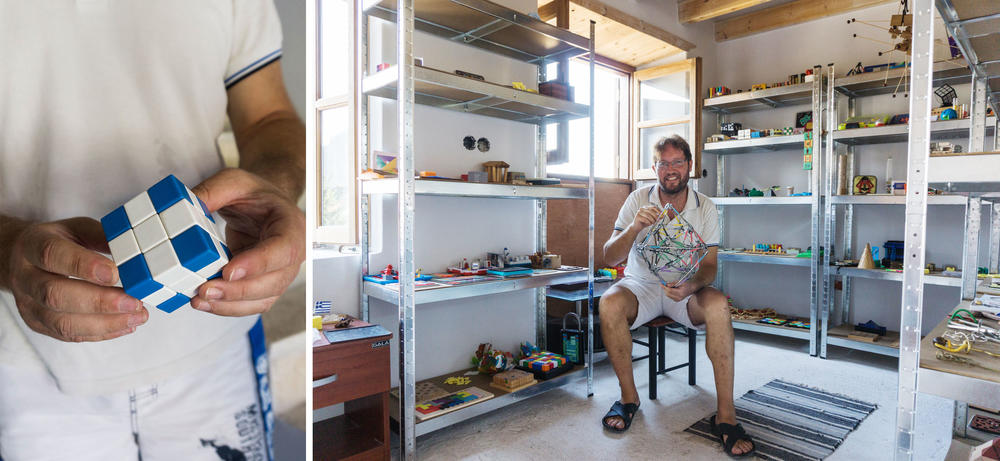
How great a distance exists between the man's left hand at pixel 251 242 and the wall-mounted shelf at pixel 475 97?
1532mm

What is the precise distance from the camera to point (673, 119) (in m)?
4.22

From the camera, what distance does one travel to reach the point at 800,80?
12.9ft

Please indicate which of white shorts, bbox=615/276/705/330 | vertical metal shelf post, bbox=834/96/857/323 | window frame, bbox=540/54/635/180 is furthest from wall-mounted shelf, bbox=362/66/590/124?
vertical metal shelf post, bbox=834/96/857/323

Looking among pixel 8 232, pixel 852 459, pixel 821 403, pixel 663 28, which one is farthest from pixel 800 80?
pixel 8 232

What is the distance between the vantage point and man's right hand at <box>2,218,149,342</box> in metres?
0.50

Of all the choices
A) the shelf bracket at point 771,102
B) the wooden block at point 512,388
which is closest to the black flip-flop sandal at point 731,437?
the wooden block at point 512,388

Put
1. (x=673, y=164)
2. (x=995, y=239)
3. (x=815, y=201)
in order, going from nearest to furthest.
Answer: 1. (x=995, y=239)
2. (x=673, y=164)
3. (x=815, y=201)

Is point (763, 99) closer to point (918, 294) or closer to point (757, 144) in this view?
point (757, 144)

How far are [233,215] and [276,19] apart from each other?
290 millimetres

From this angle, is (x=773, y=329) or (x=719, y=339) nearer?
(x=719, y=339)

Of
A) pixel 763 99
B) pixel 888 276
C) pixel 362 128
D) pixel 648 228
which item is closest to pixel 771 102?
pixel 763 99

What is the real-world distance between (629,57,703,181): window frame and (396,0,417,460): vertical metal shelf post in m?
2.61

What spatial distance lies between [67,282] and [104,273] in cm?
4

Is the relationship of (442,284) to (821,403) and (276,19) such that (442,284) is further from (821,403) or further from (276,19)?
(821,403)
